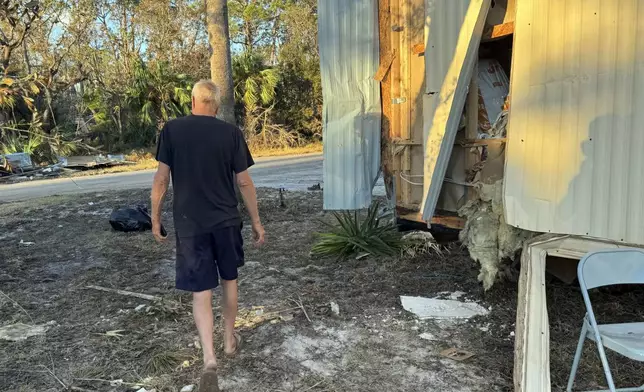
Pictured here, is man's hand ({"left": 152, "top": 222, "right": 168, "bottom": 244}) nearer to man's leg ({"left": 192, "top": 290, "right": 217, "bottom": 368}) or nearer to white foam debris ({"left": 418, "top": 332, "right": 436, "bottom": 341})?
man's leg ({"left": 192, "top": 290, "right": 217, "bottom": 368})

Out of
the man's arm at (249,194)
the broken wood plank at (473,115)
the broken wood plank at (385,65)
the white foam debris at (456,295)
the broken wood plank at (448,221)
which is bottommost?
the white foam debris at (456,295)

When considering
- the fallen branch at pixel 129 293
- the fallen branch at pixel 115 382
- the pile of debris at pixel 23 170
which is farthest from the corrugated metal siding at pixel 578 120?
the pile of debris at pixel 23 170

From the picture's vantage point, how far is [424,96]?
507 cm

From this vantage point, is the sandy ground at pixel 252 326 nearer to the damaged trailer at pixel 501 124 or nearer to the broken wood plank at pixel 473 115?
the damaged trailer at pixel 501 124

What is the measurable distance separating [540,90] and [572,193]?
744 millimetres

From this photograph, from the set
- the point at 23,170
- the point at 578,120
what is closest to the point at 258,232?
the point at 578,120

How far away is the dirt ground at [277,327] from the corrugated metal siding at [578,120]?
3.05 ft

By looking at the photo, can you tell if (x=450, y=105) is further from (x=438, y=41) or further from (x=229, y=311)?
(x=229, y=311)

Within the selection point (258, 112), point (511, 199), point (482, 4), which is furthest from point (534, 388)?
point (258, 112)

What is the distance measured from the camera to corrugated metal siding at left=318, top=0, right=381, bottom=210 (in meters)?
5.88

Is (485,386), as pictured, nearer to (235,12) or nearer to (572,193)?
(572,193)

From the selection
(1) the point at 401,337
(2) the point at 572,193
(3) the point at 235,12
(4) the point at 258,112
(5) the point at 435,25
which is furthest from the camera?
(3) the point at 235,12

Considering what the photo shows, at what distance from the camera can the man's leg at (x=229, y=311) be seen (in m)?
3.37

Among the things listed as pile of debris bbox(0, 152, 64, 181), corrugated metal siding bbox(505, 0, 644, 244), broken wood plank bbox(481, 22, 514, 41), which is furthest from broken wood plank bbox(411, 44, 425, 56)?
pile of debris bbox(0, 152, 64, 181)
